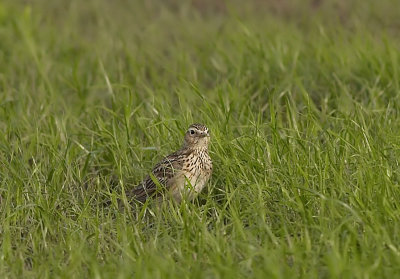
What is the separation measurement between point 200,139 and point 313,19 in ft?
16.8

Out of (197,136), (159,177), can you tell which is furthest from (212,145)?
(159,177)

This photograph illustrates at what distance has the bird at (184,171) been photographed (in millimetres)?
6426

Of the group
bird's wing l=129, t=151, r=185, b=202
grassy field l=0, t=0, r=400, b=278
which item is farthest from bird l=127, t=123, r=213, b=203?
grassy field l=0, t=0, r=400, b=278

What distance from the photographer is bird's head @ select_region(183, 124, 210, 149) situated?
644cm

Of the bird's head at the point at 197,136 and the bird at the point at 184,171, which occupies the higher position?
the bird's head at the point at 197,136

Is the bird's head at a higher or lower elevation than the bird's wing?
higher

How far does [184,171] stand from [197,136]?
11.3 inches

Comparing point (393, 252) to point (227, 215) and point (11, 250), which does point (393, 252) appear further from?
point (11, 250)

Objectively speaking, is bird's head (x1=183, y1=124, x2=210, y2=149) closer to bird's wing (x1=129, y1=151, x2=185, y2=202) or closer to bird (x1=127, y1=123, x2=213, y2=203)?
bird (x1=127, y1=123, x2=213, y2=203)

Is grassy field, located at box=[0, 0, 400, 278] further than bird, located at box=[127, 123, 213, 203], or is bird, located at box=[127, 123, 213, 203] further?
bird, located at box=[127, 123, 213, 203]

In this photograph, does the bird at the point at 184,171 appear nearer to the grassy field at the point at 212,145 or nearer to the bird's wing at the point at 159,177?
the bird's wing at the point at 159,177

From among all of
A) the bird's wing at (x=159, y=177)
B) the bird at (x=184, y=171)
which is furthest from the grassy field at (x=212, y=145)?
the bird's wing at (x=159, y=177)

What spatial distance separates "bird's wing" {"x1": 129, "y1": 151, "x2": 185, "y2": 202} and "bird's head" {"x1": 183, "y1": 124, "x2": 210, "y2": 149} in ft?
0.49

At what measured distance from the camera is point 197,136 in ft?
21.1
